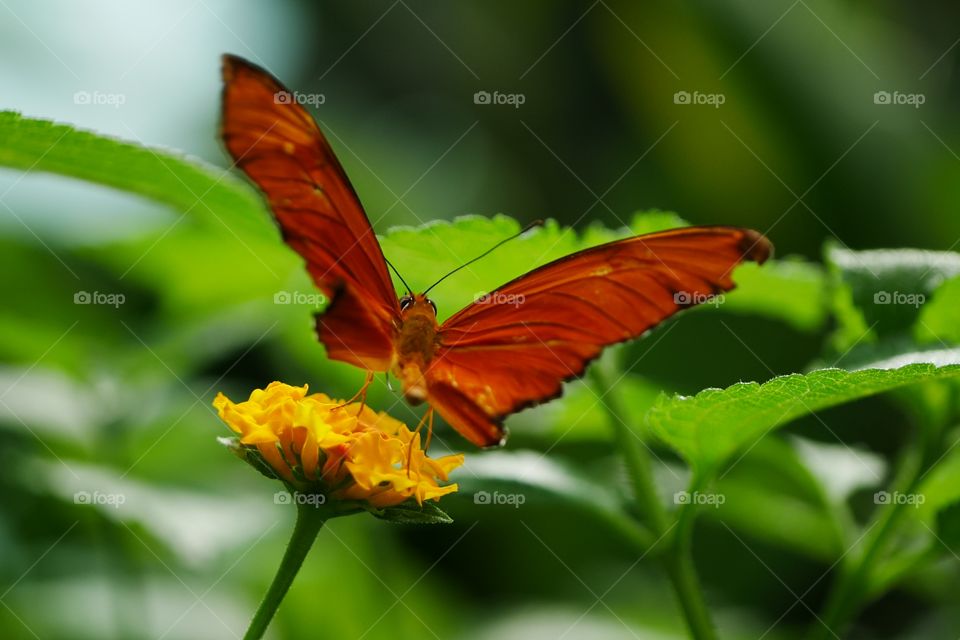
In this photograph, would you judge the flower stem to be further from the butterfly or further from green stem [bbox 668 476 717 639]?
green stem [bbox 668 476 717 639]

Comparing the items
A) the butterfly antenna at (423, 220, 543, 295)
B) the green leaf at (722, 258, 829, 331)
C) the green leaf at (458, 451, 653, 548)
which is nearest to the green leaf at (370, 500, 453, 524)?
the green leaf at (458, 451, 653, 548)

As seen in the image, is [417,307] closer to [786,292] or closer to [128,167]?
[128,167]

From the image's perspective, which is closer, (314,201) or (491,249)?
(314,201)

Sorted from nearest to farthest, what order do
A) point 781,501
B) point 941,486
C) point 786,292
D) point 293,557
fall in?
point 293,557 → point 941,486 → point 786,292 → point 781,501

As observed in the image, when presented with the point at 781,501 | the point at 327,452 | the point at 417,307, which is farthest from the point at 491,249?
the point at 781,501

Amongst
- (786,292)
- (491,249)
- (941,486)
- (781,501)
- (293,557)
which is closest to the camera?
(293,557)

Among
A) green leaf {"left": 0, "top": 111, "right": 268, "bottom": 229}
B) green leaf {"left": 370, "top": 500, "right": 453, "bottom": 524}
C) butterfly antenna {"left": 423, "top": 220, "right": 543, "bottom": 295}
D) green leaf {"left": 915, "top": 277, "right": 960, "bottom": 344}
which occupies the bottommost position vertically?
green leaf {"left": 370, "top": 500, "right": 453, "bottom": 524}
